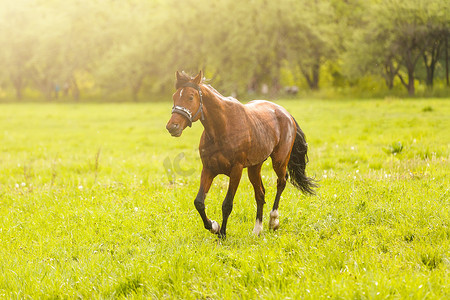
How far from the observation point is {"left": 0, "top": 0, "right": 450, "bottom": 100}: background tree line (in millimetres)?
20266

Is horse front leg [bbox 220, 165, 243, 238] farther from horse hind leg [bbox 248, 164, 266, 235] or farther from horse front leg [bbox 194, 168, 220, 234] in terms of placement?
horse hind leg [bbox 248, 164, 266, 235]

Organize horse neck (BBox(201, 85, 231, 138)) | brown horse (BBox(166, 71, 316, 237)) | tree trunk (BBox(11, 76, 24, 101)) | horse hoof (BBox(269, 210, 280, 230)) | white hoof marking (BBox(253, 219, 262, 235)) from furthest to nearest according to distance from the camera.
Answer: tree trunk (BBox(11, 76, 24, 101)) → horse hoof (BBox(269, 210, 280, 230)) → white hoof marking (BBox(253, 219, 262, 235)) → horse neck (BBox(201, 85, 231, 138)) → brown horse (BBox(166, 71, 316, 237))

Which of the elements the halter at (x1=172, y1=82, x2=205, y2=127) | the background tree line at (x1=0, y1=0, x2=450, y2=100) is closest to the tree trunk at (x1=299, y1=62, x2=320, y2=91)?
the background tree line at (x1=0, y1=0, x2=450, y2=100)

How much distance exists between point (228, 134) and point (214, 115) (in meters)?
0.30

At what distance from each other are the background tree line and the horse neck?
813 centimetres

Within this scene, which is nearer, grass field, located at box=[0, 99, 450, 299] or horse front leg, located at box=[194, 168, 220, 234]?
grass field, located at box=[0, 99, 450, 299]

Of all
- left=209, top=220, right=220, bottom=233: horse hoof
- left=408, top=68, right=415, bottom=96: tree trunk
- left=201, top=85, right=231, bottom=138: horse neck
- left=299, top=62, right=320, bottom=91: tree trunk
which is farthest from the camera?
left=299, top=62, right=320, bottom=91: tree trunk

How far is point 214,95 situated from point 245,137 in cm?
69

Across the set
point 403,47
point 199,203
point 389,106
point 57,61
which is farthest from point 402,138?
point 57,61

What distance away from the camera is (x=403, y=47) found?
65.5ft

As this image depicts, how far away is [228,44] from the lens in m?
42.7

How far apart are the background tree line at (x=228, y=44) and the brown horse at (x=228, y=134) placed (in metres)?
7.33

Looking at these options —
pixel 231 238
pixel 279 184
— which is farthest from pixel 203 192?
pixel 279 184

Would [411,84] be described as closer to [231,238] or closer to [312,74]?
[312,74]
